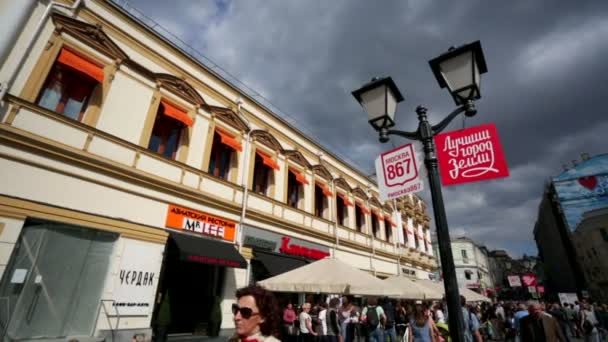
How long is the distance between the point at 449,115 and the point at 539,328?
4955 millimetres

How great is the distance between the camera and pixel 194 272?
984 cm

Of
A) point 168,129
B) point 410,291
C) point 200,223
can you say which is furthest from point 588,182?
point 168,129

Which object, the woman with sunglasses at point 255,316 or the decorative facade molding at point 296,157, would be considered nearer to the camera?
the woman with sunglasses at point 255,316

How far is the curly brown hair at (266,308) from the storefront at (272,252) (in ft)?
29.2

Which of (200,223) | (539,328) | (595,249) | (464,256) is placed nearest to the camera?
(539,328)

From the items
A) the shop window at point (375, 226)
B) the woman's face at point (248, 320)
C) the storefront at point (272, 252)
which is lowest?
the woman's face at point (248, 320)

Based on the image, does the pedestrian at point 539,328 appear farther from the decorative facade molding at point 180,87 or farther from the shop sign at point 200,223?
the decorative facade molding at point 180,87

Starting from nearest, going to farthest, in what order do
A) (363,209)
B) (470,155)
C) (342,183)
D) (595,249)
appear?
(470,155) → (342,183) → (363,209) → (595,249)

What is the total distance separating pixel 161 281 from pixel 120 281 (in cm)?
115

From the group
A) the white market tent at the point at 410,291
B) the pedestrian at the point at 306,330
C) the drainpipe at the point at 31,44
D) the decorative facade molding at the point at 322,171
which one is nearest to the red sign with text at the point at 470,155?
the pedestrian at the point at 306,330

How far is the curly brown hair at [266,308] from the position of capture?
2355mm

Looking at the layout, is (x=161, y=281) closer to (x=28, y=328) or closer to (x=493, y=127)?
(x=28, y=328)

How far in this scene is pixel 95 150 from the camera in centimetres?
768

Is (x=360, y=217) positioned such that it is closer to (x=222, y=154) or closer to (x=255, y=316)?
(x=222, y=154)
